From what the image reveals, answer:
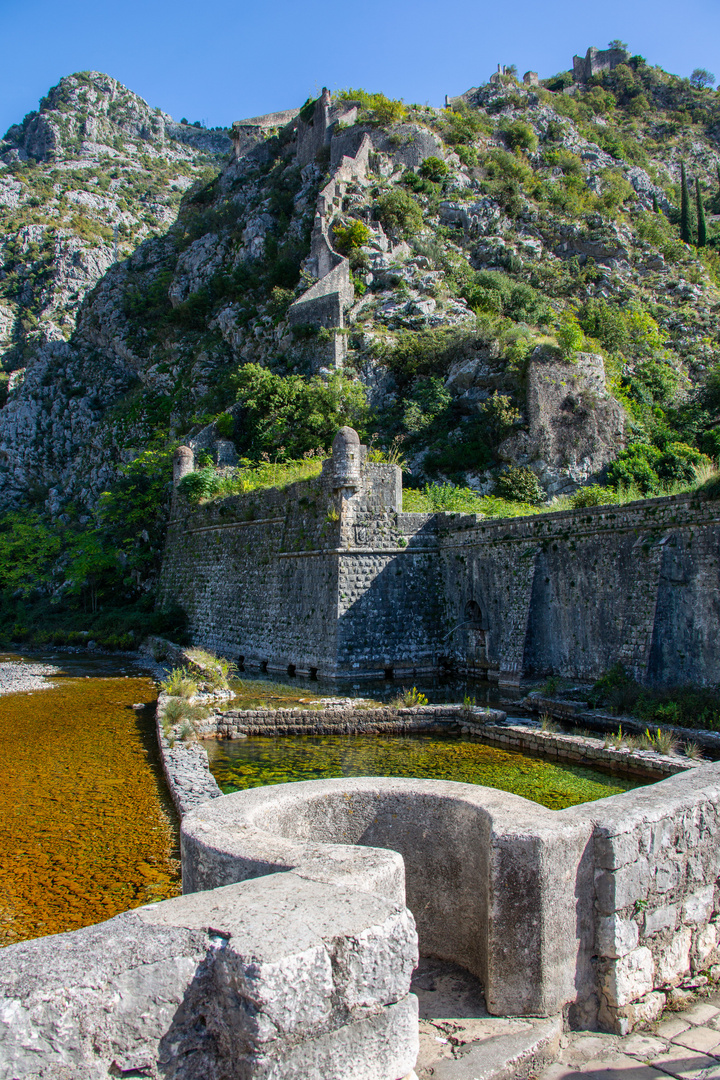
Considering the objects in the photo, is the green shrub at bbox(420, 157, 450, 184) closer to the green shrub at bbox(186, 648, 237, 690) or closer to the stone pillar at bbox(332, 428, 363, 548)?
the stone pillar at bbox(332, 428, 363, 548)

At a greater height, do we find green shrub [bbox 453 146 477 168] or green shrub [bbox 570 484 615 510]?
green shrub [bbox 453 146 477 168]

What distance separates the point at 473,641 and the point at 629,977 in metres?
14.2

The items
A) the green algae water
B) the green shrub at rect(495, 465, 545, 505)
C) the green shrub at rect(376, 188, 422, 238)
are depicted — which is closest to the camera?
the green algae water

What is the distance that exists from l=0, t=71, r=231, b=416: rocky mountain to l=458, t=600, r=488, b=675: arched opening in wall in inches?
1546

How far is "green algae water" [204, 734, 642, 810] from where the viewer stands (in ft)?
28.7

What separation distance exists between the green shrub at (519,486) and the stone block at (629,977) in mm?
19646

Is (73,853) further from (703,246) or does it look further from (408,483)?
(703,246)

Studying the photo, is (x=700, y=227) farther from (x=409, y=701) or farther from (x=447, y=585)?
(x=409, y=701)

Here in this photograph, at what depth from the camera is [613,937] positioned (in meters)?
3.14

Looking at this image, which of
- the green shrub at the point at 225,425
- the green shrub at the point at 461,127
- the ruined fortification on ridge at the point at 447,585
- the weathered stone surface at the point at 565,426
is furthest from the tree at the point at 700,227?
the ruined fortification on ridge at the point at 447,585

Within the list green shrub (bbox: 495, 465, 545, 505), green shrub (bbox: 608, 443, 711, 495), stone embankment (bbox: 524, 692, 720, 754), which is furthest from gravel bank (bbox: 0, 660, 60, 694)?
green shrub (bbox: 608, 443, 711, 495)

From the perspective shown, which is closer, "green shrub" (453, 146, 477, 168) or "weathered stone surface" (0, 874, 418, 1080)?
"weathered stone surface" (0, 874, 418, 1080)

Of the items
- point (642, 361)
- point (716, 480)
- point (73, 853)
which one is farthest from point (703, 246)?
point (73, 853)

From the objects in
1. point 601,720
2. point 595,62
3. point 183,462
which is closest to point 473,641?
point 601,720
